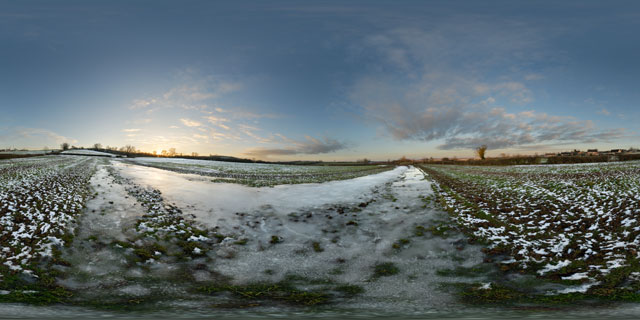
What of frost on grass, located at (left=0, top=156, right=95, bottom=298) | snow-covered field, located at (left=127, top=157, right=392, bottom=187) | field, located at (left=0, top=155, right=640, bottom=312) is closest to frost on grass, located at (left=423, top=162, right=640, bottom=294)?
field, located at (left=0, top=155, right=640, bottom=312)

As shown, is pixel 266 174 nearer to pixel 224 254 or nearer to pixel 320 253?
pixel 224 254

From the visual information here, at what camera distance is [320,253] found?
29.5 ft

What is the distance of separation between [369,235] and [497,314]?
550 cm

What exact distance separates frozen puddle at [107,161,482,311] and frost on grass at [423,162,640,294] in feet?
4.35

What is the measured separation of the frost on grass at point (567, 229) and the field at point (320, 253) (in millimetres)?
58

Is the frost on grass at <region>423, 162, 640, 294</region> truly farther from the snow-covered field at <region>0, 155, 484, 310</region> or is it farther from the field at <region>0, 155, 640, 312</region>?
the snow-covered field at <region>0, 155, 484, 310</region>

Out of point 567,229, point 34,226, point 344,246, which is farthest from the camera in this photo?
point 34,226

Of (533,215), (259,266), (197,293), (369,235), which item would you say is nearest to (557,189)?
(533,215)

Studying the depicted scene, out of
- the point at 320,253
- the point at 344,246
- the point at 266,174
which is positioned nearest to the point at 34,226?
the point at 320,253

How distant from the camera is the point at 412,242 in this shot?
9727 millimetres

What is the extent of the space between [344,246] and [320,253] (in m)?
1.02

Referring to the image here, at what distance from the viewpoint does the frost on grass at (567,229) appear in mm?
7090

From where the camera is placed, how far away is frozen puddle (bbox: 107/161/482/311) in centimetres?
689

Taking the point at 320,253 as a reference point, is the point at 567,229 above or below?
above
